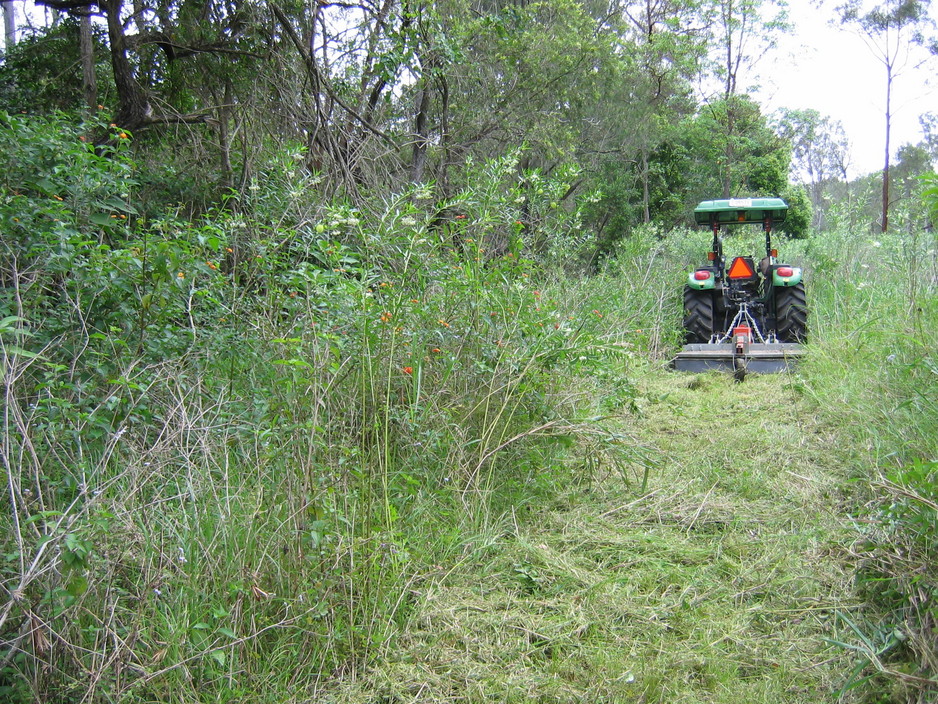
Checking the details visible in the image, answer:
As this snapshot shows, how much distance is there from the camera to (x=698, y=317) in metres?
8.81

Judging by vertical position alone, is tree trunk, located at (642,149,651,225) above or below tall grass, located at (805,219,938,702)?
above

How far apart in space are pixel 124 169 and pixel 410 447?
2.06 m

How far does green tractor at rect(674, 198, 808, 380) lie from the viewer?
845cm

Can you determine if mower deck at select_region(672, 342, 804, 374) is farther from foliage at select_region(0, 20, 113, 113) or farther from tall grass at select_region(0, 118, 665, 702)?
foliage at select_region(0, 20, 113, 113)

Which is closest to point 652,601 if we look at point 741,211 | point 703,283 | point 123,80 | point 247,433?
point 247,433

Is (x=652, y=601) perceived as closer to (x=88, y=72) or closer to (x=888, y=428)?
(x=888, y=428)

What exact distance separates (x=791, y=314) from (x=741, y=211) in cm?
133

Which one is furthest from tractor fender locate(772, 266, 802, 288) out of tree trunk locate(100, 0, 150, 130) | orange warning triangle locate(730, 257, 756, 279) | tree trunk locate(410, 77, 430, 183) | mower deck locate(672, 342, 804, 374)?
tree trunk locate(100, 0, 150, 130)

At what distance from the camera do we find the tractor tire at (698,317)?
8805 millimetres

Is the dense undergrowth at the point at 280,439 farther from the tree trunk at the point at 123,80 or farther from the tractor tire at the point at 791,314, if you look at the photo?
the tractor tire at the point at 791,314

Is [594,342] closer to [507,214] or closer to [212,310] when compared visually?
[507,214]

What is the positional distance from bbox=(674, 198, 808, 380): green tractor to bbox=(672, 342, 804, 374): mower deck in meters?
0.02

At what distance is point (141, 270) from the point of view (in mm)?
3207

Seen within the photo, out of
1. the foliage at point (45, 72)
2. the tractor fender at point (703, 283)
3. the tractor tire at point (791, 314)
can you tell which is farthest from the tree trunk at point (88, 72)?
the tractor tire at point (791, 314)
